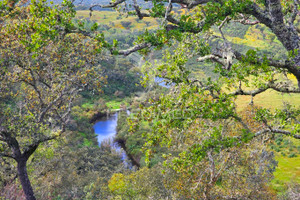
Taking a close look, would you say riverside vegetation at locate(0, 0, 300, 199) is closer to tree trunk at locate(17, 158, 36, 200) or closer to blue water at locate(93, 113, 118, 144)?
tree trunk at locate(17, 158, 36, 200)

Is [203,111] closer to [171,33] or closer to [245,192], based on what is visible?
[171,33]

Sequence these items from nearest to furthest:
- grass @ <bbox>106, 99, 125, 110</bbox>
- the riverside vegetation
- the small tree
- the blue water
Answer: the riverside vegetation, the small tree, the blue water, grass @ <bbox>106, 99, 125, 110</bbox>

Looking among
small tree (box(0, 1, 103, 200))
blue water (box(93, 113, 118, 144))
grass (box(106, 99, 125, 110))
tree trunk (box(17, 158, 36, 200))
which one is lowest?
grass (box(106, 99, 125, 110))

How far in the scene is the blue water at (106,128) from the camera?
5303 centimetres

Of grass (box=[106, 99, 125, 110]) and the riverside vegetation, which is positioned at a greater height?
the riverside vegetation

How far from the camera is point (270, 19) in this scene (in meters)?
6.02

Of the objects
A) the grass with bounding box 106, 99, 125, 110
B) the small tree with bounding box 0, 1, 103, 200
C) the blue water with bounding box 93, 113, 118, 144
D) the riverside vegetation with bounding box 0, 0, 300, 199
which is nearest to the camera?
the riverside vegetation with bounding box 0, 0, 300, 199

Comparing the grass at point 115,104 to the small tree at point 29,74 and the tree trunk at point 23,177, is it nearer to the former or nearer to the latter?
the small tree at point 29,74

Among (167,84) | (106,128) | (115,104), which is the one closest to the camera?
(167,84)

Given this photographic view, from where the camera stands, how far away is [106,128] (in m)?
58.2

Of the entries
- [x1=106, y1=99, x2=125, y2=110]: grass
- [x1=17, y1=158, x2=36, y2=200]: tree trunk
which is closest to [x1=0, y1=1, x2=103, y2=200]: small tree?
[x1=17, y1=158, x2=36, y2=200]: tree trunk

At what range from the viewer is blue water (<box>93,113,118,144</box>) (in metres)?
53.0

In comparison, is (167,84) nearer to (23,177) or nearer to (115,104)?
(23,177)

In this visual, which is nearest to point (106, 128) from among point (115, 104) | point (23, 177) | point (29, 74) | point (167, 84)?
point (115, 104)
